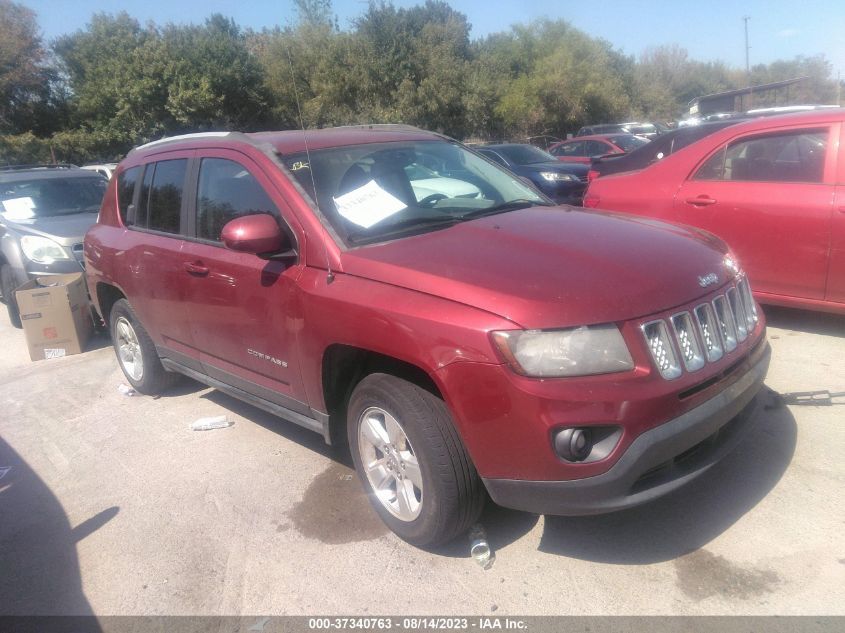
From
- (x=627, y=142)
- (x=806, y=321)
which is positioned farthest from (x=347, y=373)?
(x=627, y=142)

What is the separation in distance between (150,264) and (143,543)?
1.82 m

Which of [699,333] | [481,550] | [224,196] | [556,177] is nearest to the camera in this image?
[699,333]

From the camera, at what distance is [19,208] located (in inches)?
316

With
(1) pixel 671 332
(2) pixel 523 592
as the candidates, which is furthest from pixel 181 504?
(1) pixel 671 332

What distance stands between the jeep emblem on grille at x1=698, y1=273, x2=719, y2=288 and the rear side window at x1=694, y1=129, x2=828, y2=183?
100 inches

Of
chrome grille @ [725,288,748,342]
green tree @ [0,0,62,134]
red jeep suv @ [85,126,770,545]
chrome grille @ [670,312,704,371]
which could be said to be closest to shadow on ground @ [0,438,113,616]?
red jeep suv @ [85,126,770,545]

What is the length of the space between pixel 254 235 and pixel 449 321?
1.12 m

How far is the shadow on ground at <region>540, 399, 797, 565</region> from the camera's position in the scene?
2893mm

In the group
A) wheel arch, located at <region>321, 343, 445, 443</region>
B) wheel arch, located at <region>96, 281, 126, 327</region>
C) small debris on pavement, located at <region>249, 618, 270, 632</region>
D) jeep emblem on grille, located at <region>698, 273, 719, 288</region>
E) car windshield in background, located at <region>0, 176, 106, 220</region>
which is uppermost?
car windshield in background, located at <region>0, 176, 106, 220</region>

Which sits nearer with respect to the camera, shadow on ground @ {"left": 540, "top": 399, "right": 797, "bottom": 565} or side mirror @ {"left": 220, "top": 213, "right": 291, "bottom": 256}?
shadow on ground @ {"left": 540, "top": 399, "right": 797, "bottom": 565}

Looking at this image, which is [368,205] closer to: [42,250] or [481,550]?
[481,550]

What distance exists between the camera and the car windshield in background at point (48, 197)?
8039 mm

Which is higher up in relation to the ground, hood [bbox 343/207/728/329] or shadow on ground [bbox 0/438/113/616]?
hood [bbox 343/207/728/329]

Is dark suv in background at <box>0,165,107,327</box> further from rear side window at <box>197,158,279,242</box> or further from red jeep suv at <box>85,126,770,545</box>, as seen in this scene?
rear side window at <box>197,158,279,242</box>
